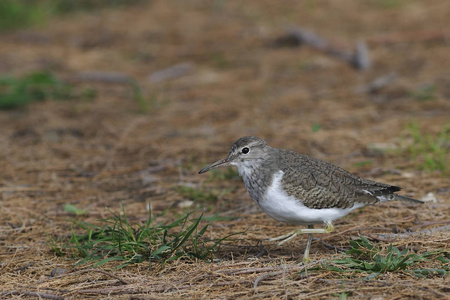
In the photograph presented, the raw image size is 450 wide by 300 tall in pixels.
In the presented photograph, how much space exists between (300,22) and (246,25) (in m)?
1.13

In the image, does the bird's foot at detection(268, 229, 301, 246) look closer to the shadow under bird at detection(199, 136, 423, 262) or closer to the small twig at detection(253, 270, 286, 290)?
the shadow under bird at detection(199, 136, 423, 262)

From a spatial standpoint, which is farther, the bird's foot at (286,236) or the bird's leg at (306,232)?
the bird's foot at (286,236)

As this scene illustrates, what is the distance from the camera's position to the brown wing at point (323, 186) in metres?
4.27

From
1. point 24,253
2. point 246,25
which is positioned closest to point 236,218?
point 24,253

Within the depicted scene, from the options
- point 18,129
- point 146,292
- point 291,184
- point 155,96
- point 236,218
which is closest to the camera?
point 146,292

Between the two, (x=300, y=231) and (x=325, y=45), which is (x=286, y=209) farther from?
(x=325, y=45)

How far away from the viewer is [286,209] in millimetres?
4121

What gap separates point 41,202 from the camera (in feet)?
18.7

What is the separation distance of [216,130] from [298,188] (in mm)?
3561

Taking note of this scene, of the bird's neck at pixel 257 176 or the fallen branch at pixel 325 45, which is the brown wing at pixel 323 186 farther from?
the fallen branch at pixel 325 45

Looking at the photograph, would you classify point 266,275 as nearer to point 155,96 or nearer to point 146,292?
point 146,292

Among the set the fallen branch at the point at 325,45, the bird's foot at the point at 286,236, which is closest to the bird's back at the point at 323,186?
the bird's foot at the point at 286,236

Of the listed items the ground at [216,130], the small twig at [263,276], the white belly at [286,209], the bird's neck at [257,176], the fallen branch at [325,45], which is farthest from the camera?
the fallen branch at [325,45]

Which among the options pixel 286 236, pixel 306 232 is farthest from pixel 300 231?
pixel 286 236
